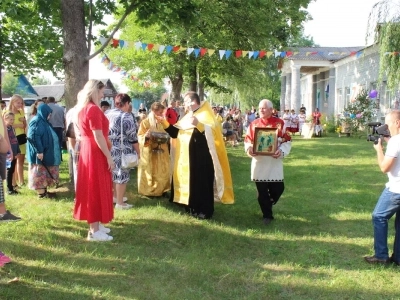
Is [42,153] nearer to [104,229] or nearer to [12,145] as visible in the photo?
[12,145]

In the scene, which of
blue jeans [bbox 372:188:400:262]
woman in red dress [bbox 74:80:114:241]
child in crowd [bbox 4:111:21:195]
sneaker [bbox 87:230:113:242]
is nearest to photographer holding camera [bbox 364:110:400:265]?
blue jeans [bbox 372:188:400:262]

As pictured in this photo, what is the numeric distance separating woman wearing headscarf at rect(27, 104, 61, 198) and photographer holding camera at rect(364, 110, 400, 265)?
17.0 ft

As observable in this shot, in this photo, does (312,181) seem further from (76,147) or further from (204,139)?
(76,147)

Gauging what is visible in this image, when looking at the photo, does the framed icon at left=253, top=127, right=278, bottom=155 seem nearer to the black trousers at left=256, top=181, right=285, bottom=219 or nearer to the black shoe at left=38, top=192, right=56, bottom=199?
the black trousers at left=256, top=181, right=285, bottom=219

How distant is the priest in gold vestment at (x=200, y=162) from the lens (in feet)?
21.4

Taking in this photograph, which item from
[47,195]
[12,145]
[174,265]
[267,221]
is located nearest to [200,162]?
[267,221]

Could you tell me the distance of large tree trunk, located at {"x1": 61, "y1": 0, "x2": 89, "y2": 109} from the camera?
7.50 m

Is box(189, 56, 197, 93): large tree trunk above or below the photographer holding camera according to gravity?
above

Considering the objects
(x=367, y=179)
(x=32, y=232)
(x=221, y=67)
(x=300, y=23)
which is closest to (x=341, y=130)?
(x=300, y=23)

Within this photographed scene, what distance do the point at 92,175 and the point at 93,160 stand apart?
18cm

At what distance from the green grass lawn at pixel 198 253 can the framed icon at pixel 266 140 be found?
1.11m

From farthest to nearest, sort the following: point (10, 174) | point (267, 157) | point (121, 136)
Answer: point (10, 174), point (121, 136), point (267, 157)

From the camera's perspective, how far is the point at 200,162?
257 inches

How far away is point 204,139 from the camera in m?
6.54
